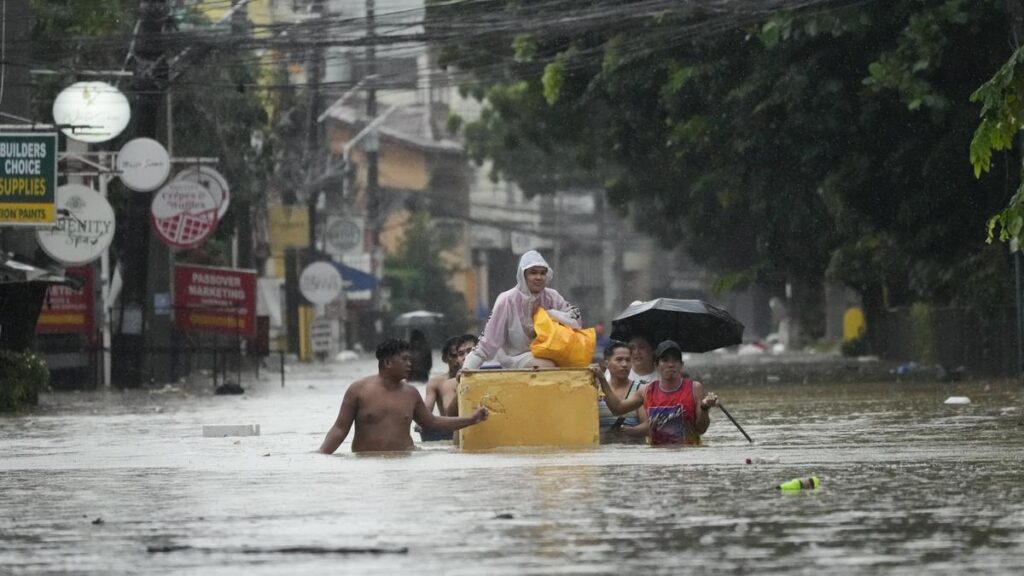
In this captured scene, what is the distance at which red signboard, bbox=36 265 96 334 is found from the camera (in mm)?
36125

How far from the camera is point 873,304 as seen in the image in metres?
54.8

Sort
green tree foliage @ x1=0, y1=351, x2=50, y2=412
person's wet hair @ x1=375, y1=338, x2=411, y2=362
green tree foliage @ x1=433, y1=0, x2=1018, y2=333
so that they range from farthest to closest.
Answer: green tree foliage @ x1=433, y1=0, x2=1018, y2=333, green tree foliage @ x1=0, y1=351, x2=50, y2=412, person's wet hair @ x1=375, y1=338, x2=411, y2=362

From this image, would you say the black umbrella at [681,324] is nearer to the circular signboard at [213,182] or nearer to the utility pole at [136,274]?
the circular signboard at [213,182]

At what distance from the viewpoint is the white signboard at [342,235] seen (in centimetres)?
6800

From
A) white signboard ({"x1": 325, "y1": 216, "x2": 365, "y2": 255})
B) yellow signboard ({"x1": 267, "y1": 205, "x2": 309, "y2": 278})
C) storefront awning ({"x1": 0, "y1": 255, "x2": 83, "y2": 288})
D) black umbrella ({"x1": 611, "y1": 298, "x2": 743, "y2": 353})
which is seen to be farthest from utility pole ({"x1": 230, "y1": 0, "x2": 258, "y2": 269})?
black umbrella ({"x1": 611, "y1": 298, "x2": 743, "y2": 353})

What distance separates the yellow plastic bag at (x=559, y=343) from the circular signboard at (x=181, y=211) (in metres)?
19.8

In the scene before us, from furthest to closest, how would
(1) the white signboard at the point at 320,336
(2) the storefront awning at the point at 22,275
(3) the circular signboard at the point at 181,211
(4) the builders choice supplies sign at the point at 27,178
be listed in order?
(1) the white signboard at the point at 320,336
(3) the circular signboard at the point at 181,211
(4) the builders choice supplies sign at the point at 27,178
(2) the storefront awning at the point at 22,275

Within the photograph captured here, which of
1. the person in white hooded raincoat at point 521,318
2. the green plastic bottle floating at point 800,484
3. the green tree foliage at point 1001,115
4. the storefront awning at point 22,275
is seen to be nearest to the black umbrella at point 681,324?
the person in white hooded raincoat at point 521,318

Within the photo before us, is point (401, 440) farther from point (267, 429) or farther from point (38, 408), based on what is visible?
point (38, 408)

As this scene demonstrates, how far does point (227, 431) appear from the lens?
69.4ft

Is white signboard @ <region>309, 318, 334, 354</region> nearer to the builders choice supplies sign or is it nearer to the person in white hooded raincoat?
the builders choice supplies sign

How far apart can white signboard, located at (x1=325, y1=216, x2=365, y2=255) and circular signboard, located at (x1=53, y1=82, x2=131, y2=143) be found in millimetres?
34760

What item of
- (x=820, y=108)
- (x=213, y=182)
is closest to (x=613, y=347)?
(x=820, y=108)

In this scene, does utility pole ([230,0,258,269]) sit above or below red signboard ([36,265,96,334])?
above
